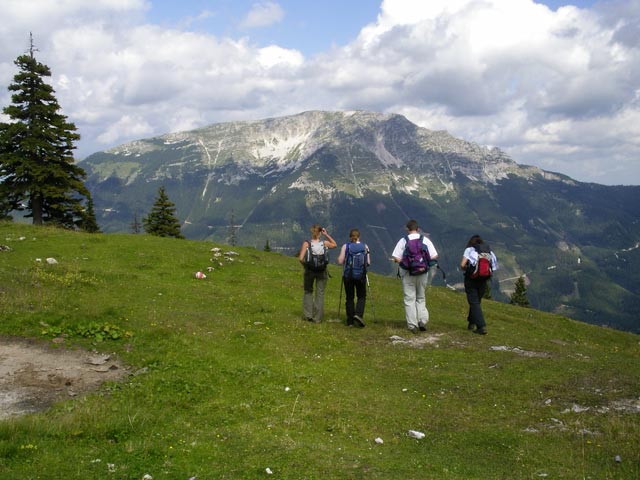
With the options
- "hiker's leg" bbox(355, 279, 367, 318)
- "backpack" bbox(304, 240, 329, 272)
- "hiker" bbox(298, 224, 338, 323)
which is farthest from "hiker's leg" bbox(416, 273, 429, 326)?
"backpack" bbox(304, 240, 329, 272)

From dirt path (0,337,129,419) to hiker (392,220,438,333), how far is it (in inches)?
435

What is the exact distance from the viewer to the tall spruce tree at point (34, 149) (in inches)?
1628

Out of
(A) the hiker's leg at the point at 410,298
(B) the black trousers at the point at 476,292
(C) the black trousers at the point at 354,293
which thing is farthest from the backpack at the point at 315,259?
(B) the black trousers at the point at 476,292

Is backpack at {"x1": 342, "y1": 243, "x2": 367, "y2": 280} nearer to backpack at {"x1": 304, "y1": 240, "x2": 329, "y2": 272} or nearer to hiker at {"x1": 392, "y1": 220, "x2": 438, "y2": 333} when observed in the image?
backpack at {"x1": 304, "y1": 240, "x2": 329, "y2": 272}

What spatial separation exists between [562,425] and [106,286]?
19.9m

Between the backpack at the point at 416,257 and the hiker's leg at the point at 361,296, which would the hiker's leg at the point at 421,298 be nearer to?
the backpack at the point at 416,257

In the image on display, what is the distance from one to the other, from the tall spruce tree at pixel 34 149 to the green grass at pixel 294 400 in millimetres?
21967

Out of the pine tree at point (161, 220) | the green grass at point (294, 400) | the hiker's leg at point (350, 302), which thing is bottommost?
the green grass at point (294, 400)

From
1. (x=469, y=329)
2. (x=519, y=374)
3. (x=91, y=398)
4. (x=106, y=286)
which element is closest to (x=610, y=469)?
(x=519, y=374)

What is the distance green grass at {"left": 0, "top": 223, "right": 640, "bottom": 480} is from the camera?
8.55m

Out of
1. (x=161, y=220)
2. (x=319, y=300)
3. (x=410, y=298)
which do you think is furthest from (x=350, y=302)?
(x=161, y=220)

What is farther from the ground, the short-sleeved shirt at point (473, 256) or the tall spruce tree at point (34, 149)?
the tall spruce tree at point (34, 149)

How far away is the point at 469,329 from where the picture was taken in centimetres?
2078

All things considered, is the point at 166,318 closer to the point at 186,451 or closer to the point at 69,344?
the point at 69,344
